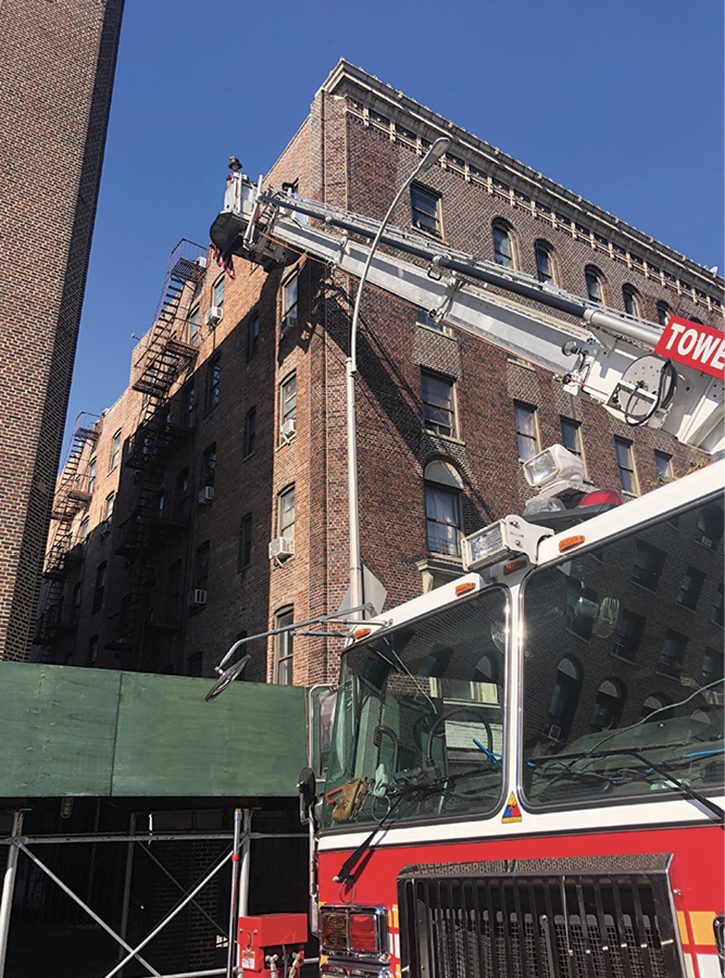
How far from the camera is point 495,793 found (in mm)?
4117

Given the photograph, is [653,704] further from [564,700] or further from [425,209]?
[425,209]

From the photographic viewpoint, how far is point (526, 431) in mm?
22938

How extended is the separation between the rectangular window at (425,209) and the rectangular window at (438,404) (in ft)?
15.9

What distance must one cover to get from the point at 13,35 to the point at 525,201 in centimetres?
1610

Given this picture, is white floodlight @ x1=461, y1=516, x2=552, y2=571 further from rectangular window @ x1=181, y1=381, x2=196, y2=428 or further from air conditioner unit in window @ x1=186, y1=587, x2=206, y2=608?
rectangular window @ x1=181, y1=381, x2=196, y2=428

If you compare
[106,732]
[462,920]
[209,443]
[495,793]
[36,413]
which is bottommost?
[462,920]

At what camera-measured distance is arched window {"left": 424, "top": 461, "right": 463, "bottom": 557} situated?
1925 cm

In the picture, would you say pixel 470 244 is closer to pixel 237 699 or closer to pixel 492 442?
pixel 492 442

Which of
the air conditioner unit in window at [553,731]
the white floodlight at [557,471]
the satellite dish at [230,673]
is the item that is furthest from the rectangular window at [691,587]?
the satellite dish at [230,673]

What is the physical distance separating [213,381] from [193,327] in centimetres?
439

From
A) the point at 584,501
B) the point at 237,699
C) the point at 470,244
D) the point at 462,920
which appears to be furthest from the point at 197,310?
the point at 462,920

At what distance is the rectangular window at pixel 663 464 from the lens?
2603 cm

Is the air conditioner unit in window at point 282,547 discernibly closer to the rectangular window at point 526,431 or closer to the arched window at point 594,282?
the rectangular window at point 526,431

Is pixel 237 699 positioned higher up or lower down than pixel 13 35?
lower down
